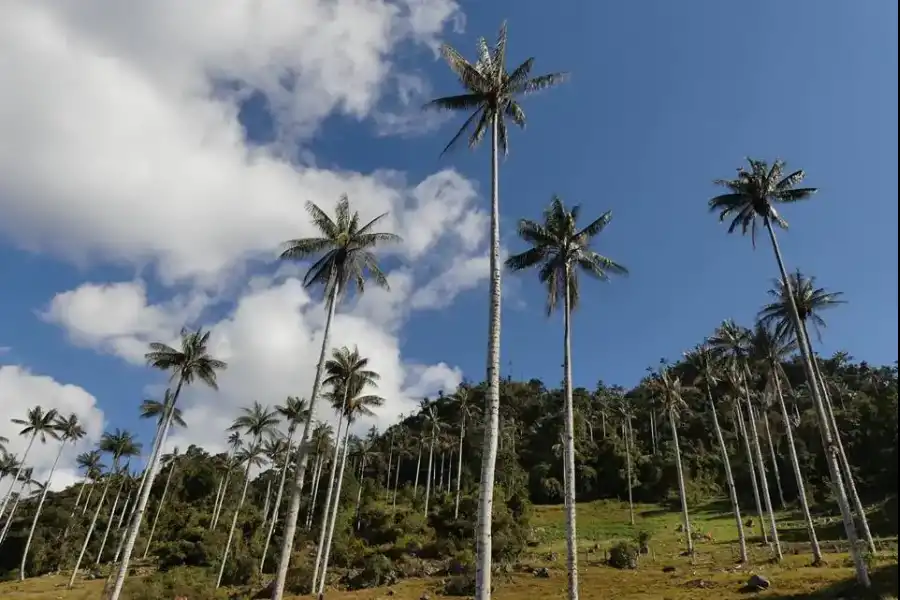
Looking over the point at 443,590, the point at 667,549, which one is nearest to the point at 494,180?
the point at 443,590

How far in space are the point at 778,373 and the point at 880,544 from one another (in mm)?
13268

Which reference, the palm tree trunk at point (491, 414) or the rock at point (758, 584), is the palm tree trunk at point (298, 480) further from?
the rock at point (758, 584)

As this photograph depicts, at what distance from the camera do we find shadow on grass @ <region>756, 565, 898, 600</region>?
23.4 m

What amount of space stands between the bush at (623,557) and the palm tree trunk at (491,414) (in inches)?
1236

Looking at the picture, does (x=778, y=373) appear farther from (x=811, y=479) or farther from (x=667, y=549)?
(x=811, y=479)

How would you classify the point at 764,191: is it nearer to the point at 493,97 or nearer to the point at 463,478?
the point at 493,97

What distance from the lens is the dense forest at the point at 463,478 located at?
53875 mm

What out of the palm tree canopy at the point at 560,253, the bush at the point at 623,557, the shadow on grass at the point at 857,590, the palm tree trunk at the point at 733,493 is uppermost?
the palm tree canopy at the point at 560,253


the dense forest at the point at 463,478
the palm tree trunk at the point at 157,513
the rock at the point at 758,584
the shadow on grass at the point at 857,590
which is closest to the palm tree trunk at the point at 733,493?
the dense forest at the point at 463,478

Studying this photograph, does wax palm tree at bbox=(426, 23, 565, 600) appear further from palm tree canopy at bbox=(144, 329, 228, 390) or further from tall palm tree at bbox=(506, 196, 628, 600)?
palm tree canopy at bbox=(144, 329, 228, 390)

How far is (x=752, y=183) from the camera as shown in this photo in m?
32.1

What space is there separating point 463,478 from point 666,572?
180 ft

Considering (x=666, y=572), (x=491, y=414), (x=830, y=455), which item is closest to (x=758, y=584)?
(x=830, y=455)

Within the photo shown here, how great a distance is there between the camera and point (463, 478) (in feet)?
304
